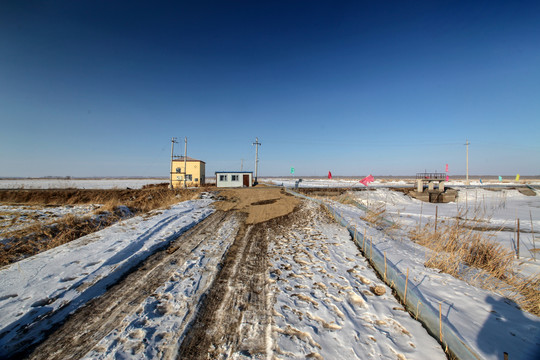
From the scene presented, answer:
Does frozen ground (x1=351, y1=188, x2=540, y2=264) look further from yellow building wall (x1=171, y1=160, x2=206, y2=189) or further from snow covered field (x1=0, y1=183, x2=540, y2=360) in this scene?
yellow building wall (x1=171, y1=160, x2=206, y2=189)

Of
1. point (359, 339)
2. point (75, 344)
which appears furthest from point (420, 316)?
point (75, 344)

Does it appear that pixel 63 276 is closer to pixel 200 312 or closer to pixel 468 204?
pixel 200 312

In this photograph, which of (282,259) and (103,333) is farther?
(282,259)

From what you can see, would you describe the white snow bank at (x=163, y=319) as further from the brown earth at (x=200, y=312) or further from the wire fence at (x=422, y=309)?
the wire fence at (x=422, y=309)

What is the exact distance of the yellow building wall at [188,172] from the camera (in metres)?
32.4

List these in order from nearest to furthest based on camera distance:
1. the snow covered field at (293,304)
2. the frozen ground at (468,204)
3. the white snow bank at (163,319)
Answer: the white snow bank at (163,319) → the snow covered field at (293,304) → the frozen ground at (468,204)

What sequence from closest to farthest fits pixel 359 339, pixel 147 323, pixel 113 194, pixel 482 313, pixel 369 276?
pixel 359 339, pixel 147 323, pixel 482 313, pixel 369 276, pixel 113 194

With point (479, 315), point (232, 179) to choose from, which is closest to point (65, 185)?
point (232, 179)

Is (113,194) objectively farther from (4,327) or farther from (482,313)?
(482,313)

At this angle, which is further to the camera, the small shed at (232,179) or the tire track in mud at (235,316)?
the small shed at (232,179)

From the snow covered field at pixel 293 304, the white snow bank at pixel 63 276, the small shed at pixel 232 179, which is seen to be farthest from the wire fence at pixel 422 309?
the small shed at pixel 232 179

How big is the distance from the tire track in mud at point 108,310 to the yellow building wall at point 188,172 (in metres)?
29.0

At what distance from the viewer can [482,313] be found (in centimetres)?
330

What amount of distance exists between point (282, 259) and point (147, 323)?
304cm
